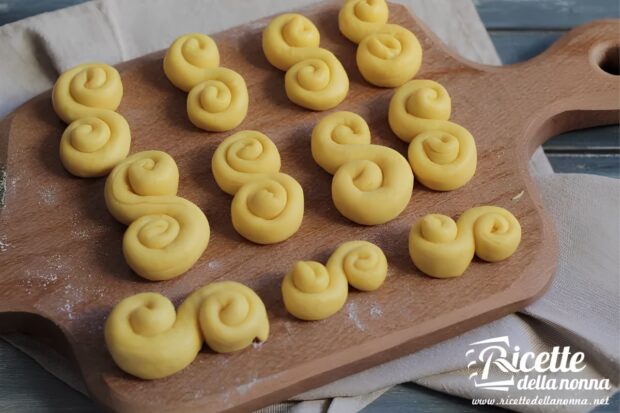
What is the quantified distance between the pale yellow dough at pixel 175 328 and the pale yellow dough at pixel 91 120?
399 millimetres

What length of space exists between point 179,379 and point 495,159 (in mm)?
885

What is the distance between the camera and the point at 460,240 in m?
1.68

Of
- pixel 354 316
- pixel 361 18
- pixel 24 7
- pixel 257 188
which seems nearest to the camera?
pixel 354 316

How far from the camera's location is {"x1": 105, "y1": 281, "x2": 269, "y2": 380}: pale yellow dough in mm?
1492

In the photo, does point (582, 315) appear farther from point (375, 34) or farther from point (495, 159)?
point (375, 34)

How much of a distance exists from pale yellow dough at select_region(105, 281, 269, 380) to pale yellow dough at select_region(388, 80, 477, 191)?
512 mm

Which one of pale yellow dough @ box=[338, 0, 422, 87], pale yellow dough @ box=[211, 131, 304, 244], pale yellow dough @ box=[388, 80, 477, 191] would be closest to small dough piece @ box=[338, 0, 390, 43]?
pale yellow dough @ box=[338, 0, 422, 87]

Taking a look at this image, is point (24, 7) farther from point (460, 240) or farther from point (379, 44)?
point (460, 240)

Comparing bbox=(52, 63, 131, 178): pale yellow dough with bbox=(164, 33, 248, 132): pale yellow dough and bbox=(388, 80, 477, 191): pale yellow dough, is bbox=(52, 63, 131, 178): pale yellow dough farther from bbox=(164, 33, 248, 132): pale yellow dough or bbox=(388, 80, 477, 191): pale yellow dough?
bbox=(388, 80, 477, 191): pale yellow dough

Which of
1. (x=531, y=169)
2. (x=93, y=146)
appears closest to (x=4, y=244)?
(x=93, y=146)

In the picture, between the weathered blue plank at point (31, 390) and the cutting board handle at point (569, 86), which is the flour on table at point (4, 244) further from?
the cutting board handle at point (569, 86)

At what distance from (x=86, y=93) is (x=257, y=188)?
0.49m

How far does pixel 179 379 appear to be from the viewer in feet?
5.03

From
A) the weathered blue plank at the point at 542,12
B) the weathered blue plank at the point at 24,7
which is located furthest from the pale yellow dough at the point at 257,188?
the weathered blue plank at the point at 542,12
